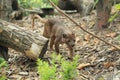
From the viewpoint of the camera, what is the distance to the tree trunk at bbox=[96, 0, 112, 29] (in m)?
6.84

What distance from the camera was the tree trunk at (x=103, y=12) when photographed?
22.4ft

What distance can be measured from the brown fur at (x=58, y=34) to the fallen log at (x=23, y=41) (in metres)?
0.89

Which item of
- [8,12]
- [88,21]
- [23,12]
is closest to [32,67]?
[8,12]

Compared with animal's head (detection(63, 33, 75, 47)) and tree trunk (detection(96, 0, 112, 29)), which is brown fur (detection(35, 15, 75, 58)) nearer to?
animal's head (detection(63, 33, 75, 47))

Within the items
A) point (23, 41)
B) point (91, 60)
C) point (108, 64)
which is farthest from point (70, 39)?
point (108, 64)

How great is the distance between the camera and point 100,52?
5.80m

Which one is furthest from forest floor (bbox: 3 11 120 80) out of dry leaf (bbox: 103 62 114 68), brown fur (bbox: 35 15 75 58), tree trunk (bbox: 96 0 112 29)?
brown fur (bbox: 35 15 75 58)

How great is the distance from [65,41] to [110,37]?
1.05m

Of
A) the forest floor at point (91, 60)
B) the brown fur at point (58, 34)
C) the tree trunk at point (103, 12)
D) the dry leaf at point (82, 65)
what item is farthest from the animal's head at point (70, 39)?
the tree trunk at point (103, 12)

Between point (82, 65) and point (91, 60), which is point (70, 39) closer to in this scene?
point (91, 60)

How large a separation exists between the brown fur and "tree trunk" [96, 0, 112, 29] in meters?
0.96

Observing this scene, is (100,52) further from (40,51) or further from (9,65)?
(9,65)

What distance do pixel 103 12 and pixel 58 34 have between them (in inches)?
49.5

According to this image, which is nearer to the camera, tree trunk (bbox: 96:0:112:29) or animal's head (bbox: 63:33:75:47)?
animal's head (bbox: 63:33:75:47)
